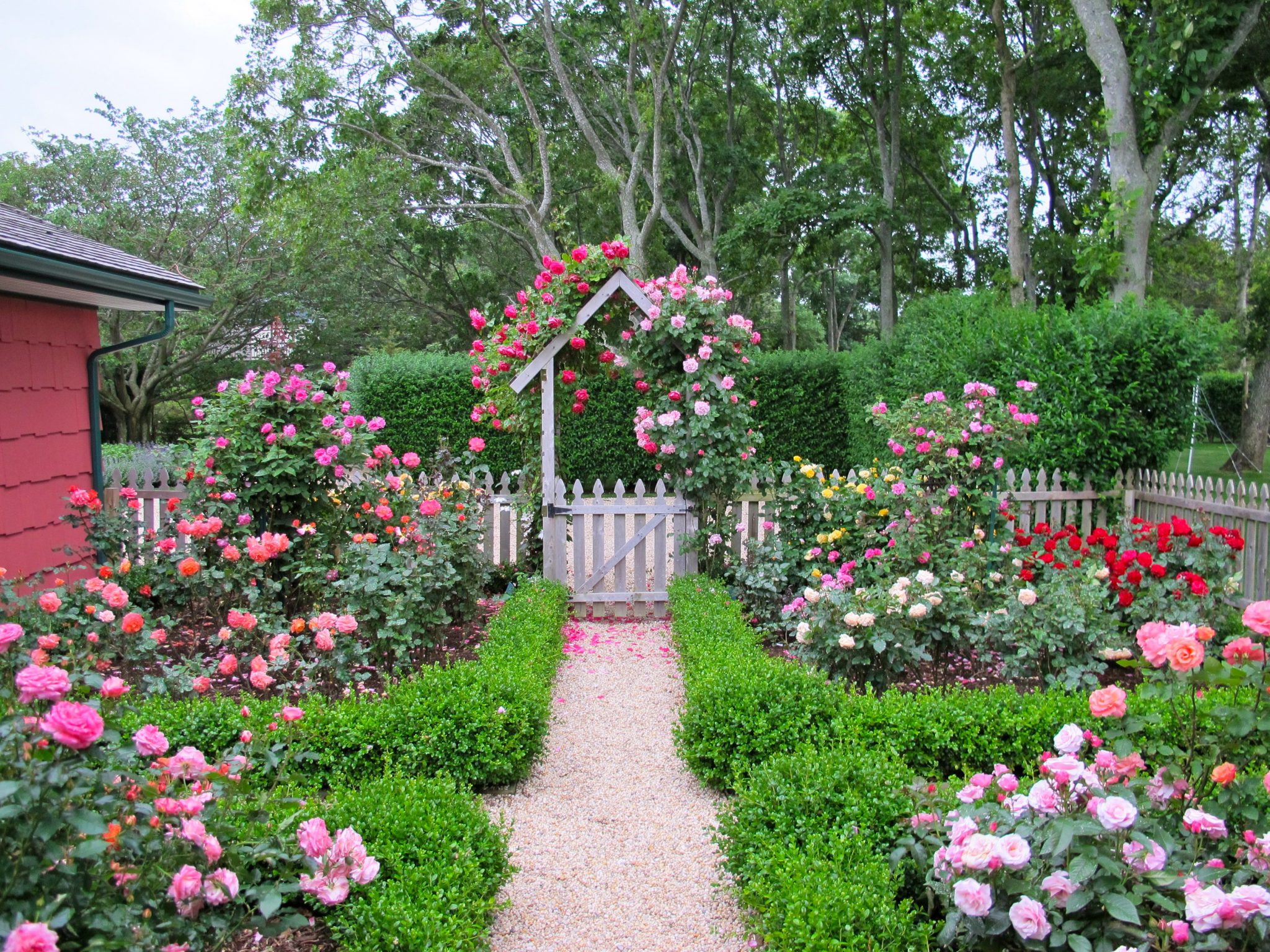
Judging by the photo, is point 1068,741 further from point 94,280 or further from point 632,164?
point 632,164

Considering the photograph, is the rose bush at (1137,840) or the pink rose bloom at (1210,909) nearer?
the pink rose bloom at (1210,909)

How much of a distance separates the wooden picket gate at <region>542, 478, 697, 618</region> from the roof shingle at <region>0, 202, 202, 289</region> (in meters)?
3.31

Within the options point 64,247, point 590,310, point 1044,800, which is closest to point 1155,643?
point 1044,800

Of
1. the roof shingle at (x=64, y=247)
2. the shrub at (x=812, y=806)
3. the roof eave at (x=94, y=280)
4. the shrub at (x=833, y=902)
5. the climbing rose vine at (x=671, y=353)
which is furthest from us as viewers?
the climbing rose vine at (x=671, y=353)

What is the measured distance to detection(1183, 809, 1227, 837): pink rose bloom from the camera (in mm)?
2072

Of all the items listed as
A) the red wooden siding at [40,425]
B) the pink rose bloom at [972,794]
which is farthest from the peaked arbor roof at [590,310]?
the pink rose bloom at [972,794]

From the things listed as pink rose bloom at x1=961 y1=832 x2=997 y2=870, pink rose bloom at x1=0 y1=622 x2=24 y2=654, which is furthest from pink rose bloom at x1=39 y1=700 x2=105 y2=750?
pink rose bloom at x1=961 y1=832 x2=997 y2=870

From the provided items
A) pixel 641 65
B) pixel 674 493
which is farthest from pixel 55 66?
pixel 674 493

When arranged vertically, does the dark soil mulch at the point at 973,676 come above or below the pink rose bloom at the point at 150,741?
below

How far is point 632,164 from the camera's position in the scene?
16453 millimetres

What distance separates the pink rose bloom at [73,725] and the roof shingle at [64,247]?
3.72m

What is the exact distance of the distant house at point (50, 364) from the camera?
203 inches

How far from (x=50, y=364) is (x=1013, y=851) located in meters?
6.19

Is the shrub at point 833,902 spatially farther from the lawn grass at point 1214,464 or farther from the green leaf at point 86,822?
the lawn grass at point 1214,464
